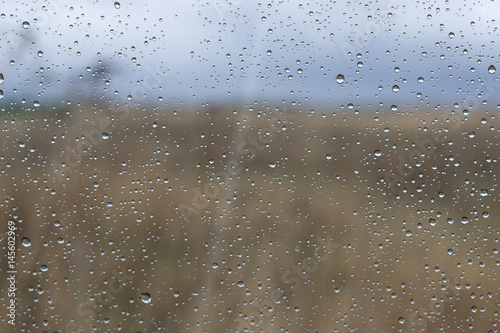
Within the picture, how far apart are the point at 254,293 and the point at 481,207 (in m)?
0.59

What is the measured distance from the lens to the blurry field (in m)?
1.00

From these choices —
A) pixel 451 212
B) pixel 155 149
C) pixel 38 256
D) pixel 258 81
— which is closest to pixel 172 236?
pixel 155 149

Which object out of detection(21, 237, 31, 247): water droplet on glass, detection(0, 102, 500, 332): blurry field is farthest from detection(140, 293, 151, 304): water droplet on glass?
detection(21, 237, 31, 247): water droplet on glass

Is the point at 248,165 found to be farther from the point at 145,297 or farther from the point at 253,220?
the point at 145,297

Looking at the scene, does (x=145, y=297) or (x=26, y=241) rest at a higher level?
(x=26, y=241)

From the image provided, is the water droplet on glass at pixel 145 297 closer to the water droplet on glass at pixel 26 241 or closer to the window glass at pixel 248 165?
the window glass at pixel 248 165

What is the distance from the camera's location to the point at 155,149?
1013 mm

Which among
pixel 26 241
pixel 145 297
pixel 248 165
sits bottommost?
pixel 145 297

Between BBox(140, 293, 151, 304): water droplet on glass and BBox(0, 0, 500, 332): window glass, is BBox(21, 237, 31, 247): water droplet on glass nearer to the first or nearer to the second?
BBox(0, 0, 500, 332): window glass

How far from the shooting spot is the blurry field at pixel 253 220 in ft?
3.29

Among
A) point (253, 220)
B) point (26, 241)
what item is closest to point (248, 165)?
point (253, 220)

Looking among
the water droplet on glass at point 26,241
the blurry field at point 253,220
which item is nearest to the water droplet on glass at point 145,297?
the blurry field at point 253,220

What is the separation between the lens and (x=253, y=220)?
1.03 m

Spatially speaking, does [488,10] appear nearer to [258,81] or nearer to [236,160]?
[258,81]
